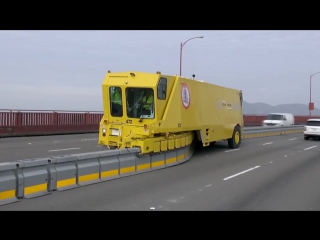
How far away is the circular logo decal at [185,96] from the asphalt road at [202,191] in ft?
6.90

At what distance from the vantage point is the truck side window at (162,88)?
12.1m

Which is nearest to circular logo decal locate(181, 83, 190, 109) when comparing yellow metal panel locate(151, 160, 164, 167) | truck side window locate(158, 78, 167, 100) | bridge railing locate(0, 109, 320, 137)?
truck side window locate(158, 78, 167, 100)

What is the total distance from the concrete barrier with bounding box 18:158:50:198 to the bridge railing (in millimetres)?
15783

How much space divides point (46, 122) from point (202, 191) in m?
18.7

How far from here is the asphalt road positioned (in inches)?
279

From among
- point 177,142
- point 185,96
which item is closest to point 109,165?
point 177,142

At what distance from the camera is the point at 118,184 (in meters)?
9.14

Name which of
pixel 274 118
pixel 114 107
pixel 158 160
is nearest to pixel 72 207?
pixel 158 160

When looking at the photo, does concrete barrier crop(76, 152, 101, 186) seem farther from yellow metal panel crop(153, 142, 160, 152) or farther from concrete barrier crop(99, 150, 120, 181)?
yellow metal panel crop(153, 142, 160, 152)

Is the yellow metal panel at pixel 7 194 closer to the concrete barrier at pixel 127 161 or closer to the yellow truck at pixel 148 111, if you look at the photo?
the concrete barrier at pixel 127 161

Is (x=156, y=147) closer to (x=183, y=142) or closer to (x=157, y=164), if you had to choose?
(x=157, y=164)

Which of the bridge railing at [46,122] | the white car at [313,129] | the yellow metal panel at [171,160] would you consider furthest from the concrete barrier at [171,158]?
the white car at [313,129]

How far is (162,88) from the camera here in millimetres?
12234
